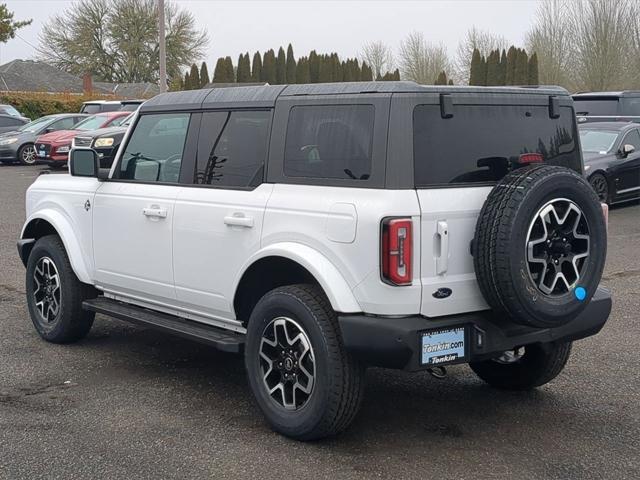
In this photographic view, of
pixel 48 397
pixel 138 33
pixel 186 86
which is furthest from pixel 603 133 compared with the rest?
pixel 138 33

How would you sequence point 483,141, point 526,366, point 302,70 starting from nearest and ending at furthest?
point 483,141 < point 526,366 < point 302,70

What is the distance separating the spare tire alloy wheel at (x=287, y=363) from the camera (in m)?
4.67

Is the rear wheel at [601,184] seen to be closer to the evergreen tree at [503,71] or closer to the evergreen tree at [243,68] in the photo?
the evergreen tree at [503,71]

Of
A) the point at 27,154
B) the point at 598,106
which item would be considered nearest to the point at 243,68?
the point at 27,154

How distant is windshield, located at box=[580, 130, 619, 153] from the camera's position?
51.1 feet

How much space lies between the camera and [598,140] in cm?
1587

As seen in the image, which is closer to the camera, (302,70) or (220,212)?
(220,212)

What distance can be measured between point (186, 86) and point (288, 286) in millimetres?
41440

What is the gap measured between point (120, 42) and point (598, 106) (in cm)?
5026

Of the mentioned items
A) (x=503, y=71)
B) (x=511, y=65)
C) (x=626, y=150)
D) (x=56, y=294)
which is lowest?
(x=56, y=294)

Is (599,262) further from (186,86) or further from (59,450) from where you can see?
(186,86)

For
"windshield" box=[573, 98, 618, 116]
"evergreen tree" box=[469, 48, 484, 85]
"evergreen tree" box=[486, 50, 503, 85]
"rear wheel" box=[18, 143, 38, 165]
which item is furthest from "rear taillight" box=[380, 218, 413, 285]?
"evergreen tree" box=[469, 48, 484, 85]

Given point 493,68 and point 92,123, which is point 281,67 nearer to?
point 493,68

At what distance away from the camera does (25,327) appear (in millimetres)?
Result: 7301
